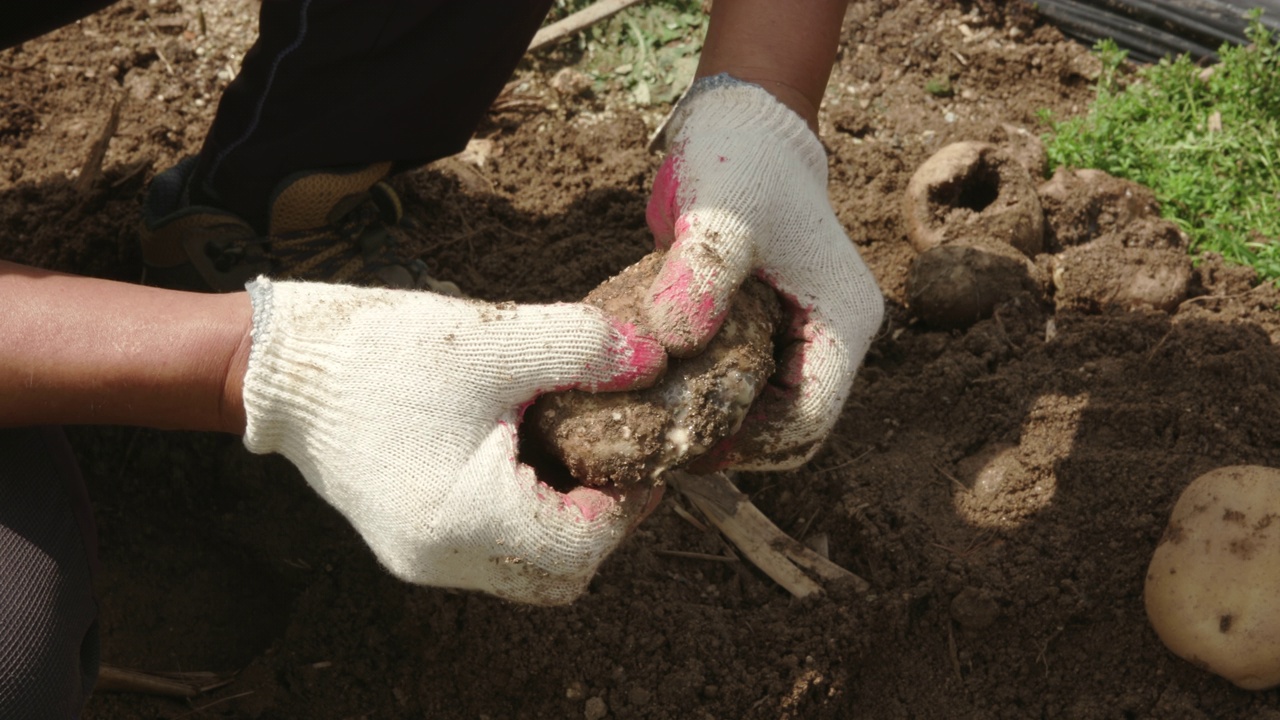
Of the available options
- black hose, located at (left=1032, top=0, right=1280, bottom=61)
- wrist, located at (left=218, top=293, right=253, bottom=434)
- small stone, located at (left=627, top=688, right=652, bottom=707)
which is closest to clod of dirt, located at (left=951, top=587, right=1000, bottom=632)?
small stone, located at (left=627, top=688, right=652, bottom=707)

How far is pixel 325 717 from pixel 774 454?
3.51 feet

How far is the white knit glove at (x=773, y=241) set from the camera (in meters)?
1.77

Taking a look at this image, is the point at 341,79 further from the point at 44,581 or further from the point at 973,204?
the point at 973,204

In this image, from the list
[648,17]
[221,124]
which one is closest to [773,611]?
[221,124]

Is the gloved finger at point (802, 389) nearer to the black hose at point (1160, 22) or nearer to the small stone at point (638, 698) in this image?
the small stone at point (638, 698)

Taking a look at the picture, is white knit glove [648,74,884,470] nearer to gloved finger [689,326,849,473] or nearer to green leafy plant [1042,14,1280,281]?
gloved finger [689,326,849,473]

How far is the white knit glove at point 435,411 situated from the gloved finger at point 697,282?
0.05 meters

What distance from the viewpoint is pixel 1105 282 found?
255 centimetres

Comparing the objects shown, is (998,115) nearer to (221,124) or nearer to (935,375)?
(935,375)

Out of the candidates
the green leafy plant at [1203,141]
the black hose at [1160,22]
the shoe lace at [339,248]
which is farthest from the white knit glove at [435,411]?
the black hose at [1160,22]

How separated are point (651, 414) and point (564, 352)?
176 mm

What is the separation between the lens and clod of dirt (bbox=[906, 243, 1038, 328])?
250cm

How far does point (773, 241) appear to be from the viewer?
1.84 m

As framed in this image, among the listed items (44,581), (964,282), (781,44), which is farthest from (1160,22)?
(44,581)
